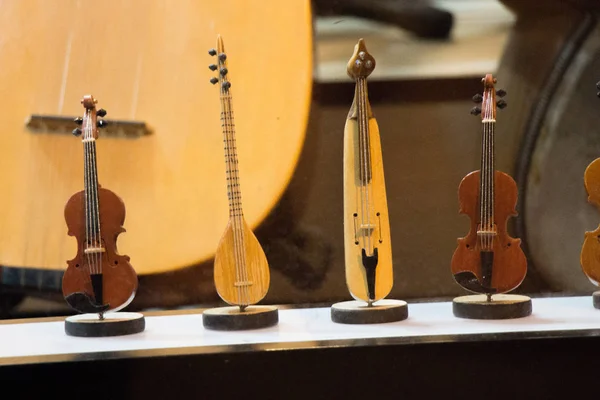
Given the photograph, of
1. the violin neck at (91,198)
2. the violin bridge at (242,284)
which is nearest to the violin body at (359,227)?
the violin bridge at (242,284)

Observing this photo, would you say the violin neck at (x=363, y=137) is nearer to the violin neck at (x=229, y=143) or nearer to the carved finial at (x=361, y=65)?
the carved finial at (x=361, y=65)

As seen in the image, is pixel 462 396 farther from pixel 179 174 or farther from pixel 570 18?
pixel 570 18

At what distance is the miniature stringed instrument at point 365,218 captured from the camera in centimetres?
159

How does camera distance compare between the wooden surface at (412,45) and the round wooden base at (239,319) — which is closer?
the round wooden base at (239,319)

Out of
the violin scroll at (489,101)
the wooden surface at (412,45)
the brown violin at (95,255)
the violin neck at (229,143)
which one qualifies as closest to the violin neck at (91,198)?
the brown violin at (95,255)

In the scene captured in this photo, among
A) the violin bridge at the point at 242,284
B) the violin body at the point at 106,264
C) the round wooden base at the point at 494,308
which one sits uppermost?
the violin body at the point at 106,264

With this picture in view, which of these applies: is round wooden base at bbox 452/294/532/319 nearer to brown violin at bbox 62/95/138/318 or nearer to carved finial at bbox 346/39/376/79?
carved finial at bbox 346/39/376/79

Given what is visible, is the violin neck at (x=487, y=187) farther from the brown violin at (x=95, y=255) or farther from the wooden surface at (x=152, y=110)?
the brown violin at (x=95, y=255)

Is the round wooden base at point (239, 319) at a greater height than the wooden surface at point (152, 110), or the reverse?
the wooden surface at point (152, 110)

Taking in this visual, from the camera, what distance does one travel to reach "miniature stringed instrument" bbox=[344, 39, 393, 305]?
5.21 ft

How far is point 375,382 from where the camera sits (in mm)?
1319

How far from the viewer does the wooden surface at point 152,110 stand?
1991 mm

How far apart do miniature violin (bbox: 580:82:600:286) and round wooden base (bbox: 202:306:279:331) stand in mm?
674

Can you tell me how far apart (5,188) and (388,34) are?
1103 millimetres
